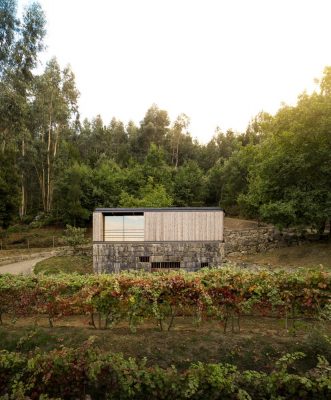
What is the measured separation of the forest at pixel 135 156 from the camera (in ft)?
61.1

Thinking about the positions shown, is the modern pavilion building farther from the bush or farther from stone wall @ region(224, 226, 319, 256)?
stone wall @ region(224, 226, 319, 256)

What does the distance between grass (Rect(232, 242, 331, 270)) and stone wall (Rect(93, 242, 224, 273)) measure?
6.17 m

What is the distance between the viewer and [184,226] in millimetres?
17406

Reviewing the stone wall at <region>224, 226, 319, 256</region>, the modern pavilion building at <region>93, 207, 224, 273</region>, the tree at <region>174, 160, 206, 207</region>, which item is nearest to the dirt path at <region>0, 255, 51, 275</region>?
the modern pavilion building at <region>93, 207, 224, 273</region>

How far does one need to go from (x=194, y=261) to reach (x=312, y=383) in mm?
11719

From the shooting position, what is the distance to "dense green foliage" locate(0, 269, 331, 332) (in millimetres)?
7879

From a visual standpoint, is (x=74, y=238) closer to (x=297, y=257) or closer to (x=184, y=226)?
(x=184, y=226)

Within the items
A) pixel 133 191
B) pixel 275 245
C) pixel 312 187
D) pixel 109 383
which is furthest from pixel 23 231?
pixel 109 383

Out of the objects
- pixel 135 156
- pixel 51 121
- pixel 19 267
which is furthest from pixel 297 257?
pixel 135 156

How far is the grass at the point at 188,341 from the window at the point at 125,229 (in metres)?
8.86

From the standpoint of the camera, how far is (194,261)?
17.2 m

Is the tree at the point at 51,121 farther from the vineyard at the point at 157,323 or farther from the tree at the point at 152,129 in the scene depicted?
the vineyard at the point at 157,323

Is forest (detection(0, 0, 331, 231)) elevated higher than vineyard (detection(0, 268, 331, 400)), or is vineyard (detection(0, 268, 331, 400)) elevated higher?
forest (detection(0, 0, 331, 231))

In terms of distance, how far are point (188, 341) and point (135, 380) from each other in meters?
2.11
